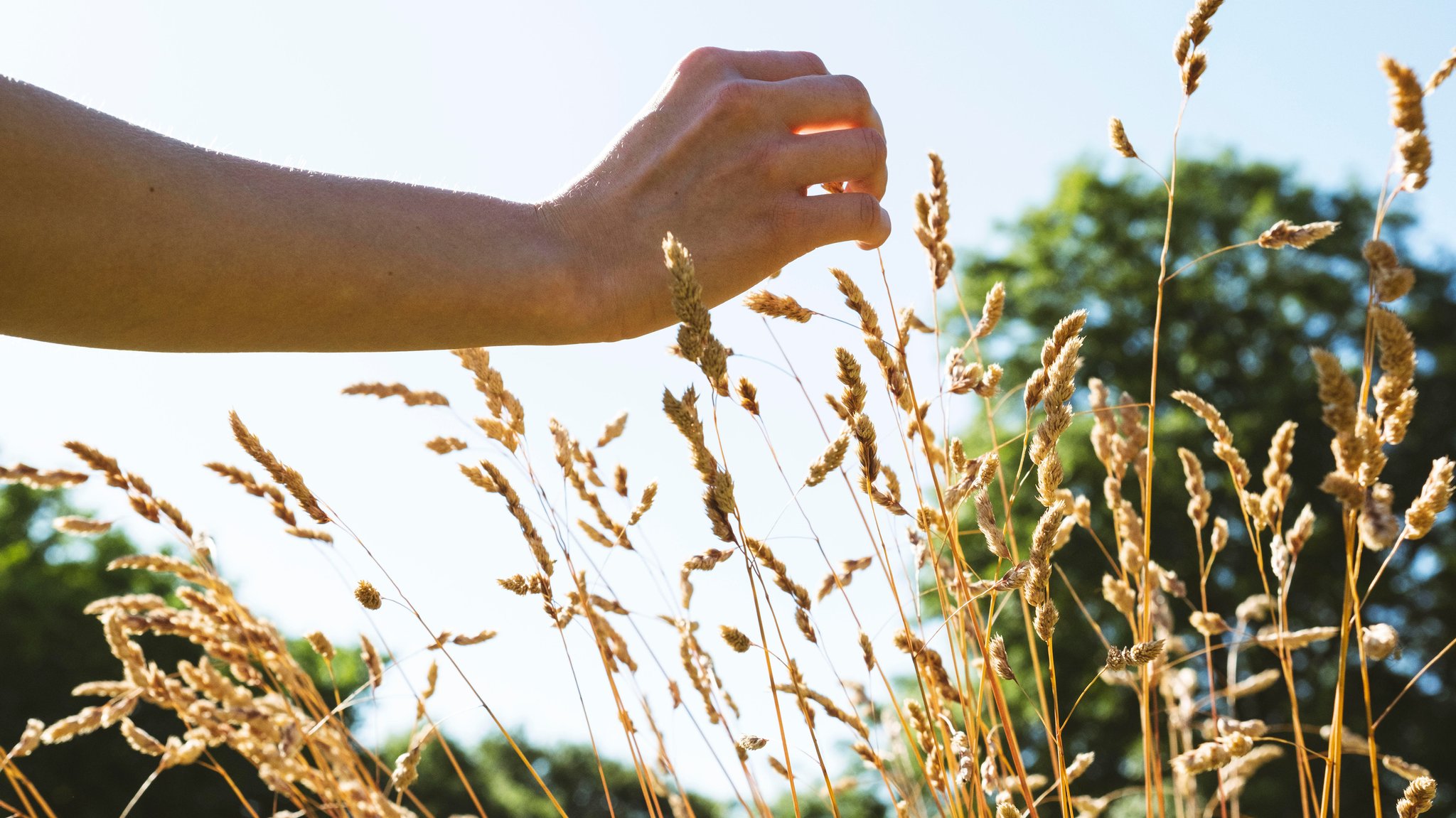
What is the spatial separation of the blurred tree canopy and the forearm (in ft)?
30.9

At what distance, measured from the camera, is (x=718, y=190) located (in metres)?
1.11

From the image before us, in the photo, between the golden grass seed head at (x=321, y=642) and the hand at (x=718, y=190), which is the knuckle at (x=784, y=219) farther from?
the golden grass seed head at (x=321, y=642)

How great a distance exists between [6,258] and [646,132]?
641 mm

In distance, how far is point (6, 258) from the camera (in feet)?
2.63

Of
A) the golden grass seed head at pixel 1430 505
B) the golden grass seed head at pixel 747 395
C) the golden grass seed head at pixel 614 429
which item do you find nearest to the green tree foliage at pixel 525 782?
the golden grass seed head at pixel 614 429

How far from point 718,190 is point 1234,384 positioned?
13.3 m

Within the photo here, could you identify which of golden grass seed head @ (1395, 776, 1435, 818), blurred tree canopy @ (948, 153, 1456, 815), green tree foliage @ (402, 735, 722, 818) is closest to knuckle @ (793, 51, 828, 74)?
golden grass seed head @ (1395, 776, 1435, 818)

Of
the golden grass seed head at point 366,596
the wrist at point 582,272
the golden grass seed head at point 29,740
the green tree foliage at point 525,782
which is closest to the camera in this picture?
the wrist at point 582,272

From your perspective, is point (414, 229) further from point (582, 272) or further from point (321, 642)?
point (321, 642)

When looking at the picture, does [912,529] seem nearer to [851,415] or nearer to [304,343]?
[851,415]


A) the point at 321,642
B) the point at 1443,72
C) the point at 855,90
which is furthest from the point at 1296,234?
the point at 321,642

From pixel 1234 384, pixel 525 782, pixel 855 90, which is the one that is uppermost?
pixel 855 90

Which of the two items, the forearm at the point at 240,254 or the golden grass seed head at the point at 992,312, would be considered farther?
the golden grass seed head at the point at 992,312

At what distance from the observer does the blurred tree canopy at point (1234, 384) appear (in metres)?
11.3
